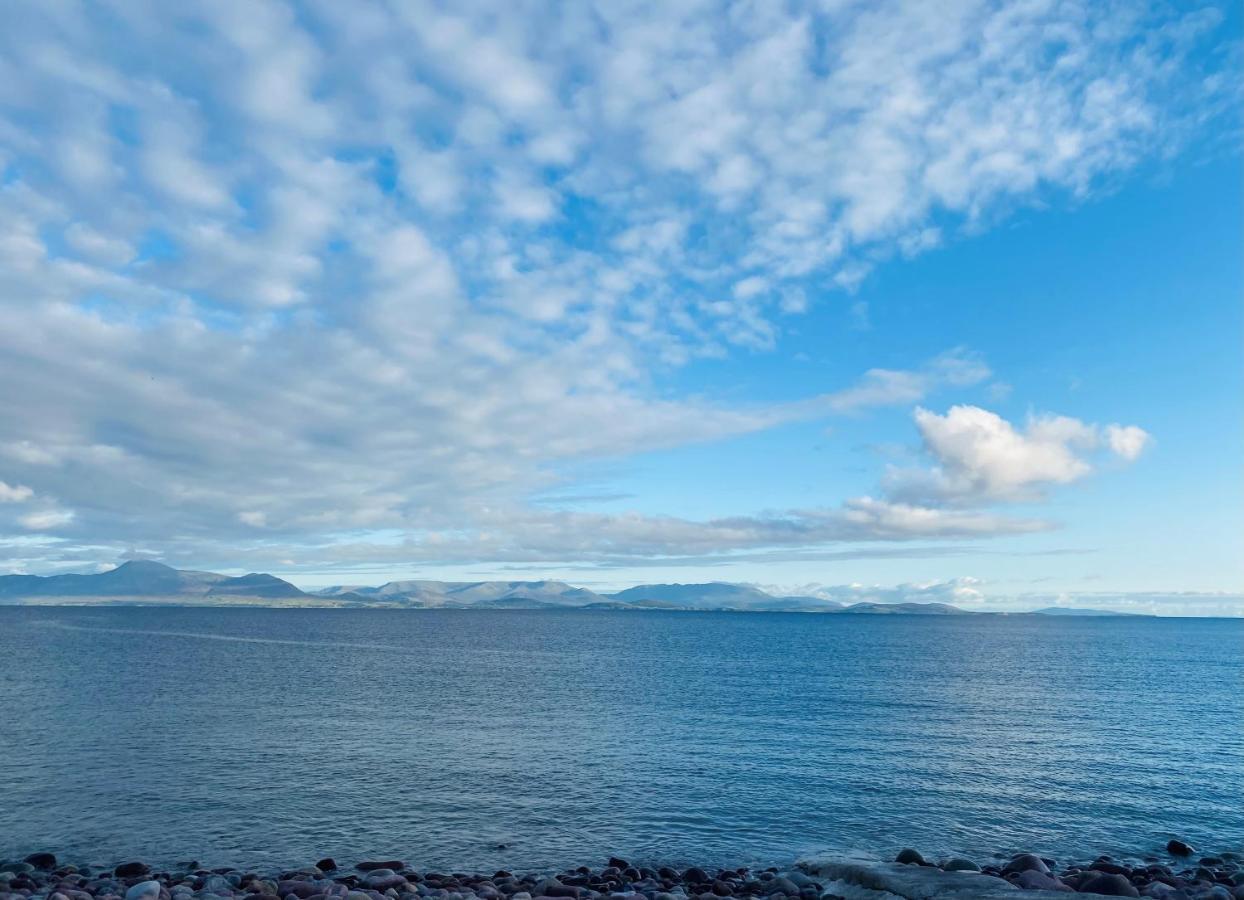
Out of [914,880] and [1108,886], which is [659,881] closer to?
[914,880]

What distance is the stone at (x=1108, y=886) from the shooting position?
28.5 meters

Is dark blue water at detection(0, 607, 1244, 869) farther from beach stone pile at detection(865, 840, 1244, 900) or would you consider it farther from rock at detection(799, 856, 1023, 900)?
rock at detection(799, 856, 1023, 900)

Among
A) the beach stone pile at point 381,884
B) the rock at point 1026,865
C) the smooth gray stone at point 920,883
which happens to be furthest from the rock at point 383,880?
the rock at point 1026,865

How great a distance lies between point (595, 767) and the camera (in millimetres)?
52188

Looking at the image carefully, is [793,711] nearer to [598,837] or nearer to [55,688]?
[598,837]

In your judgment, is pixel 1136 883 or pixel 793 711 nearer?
pixel 1136 883

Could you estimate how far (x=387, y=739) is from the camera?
6038cm

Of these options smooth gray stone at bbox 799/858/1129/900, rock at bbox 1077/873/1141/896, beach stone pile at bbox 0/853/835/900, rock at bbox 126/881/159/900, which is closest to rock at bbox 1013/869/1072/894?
rock at bbox 1077/873/1141/896

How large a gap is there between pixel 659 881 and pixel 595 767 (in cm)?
2006

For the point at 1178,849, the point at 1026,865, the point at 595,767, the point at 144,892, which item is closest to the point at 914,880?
the point at 1026,865

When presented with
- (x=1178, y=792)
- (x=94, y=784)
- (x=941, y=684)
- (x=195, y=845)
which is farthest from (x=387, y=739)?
(x=941, y=684)

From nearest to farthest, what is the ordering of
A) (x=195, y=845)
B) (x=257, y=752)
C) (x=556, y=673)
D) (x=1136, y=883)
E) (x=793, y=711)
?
(x=1136, y=883) → (x=195, y=845) → (x=257, y=752) → (x=793, y=711) → (x=556, y=673)

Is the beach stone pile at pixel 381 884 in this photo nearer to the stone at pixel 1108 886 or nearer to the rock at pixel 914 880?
the rock at pixel 914 880

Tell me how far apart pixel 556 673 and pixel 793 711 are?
44739 mm
